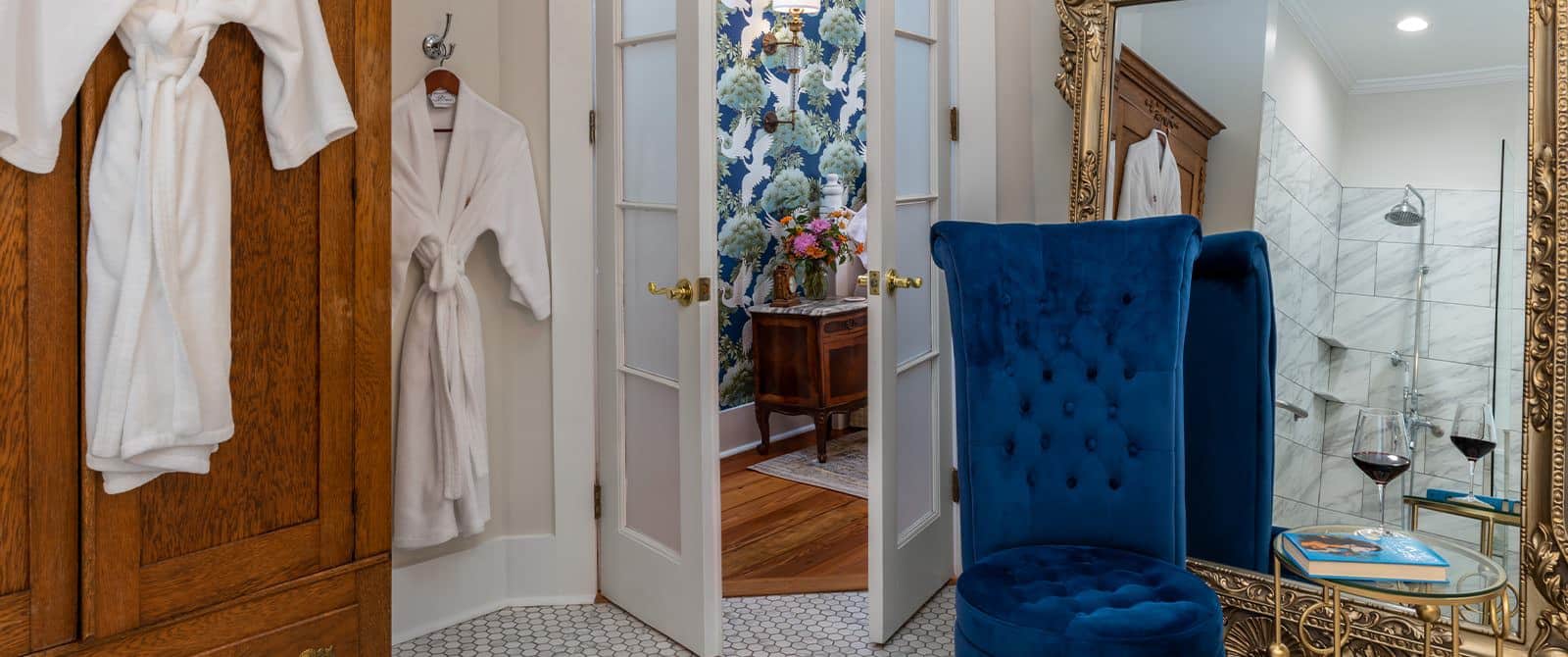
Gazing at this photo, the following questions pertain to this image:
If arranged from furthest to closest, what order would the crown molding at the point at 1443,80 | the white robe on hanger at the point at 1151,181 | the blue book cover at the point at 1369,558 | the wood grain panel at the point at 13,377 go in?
the white robe on hanger at the point at 1151,181
the crown molding at the point at 1443,80
the blue book cover at the point at 1369,558
the wood grain panel at the point at 13,377

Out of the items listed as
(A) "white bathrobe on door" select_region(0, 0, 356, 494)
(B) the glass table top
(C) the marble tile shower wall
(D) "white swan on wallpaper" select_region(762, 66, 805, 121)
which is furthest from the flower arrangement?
(A) "white bathrobe on door" select_region(0, 0, 356, 494)

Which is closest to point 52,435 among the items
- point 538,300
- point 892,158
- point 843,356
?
point 538,300

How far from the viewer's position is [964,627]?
181 cm

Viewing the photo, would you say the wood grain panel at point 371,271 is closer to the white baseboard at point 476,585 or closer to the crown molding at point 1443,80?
the white baseboard at point 476,585

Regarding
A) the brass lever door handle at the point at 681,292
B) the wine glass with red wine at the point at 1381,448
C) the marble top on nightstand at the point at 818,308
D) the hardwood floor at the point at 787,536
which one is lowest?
the hardwood floor at the point at 787,536

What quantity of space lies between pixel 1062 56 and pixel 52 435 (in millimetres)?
2233

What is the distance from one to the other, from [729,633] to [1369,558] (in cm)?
162

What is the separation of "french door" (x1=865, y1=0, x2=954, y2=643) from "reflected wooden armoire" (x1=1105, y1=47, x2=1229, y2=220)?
545 mm

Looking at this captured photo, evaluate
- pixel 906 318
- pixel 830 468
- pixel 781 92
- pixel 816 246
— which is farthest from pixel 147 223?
pixel 781 92

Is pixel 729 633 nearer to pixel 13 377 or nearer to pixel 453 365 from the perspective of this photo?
pixel 453 365

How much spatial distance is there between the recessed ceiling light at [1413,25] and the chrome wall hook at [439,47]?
213cm

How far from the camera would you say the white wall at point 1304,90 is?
2.05m

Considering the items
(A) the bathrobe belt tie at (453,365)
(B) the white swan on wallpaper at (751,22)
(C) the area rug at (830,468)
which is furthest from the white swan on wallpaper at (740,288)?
(A) the bathrobe belt tie at (453,365)

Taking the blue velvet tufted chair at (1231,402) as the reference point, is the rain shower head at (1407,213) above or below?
above
